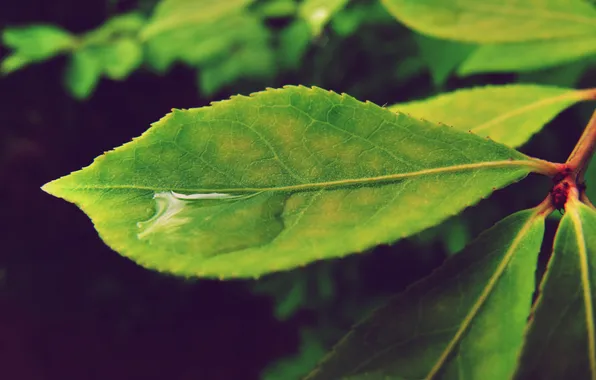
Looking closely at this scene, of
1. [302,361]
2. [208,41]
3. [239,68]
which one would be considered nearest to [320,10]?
[208,41]

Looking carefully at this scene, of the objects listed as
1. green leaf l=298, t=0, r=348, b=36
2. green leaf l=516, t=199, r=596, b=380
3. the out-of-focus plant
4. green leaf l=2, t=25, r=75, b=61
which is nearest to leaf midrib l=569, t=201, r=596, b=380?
green leaf l=516, t=199, r=596, b=380

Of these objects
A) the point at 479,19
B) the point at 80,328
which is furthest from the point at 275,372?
the point at 80,328

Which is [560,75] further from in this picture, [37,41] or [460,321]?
[37,41]

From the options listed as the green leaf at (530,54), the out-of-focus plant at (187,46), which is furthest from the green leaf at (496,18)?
the out-of-focus plant at (187,46)

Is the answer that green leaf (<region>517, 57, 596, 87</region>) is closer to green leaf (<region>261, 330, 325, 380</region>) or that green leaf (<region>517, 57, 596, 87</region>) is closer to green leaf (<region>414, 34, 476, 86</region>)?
green leaf (<region>414, 34, 476, 86</region>)

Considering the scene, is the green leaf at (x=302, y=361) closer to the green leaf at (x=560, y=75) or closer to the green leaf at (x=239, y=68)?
the green leaf at (x=239, y=68)

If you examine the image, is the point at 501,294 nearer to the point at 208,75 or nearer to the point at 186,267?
the point at 186,267
